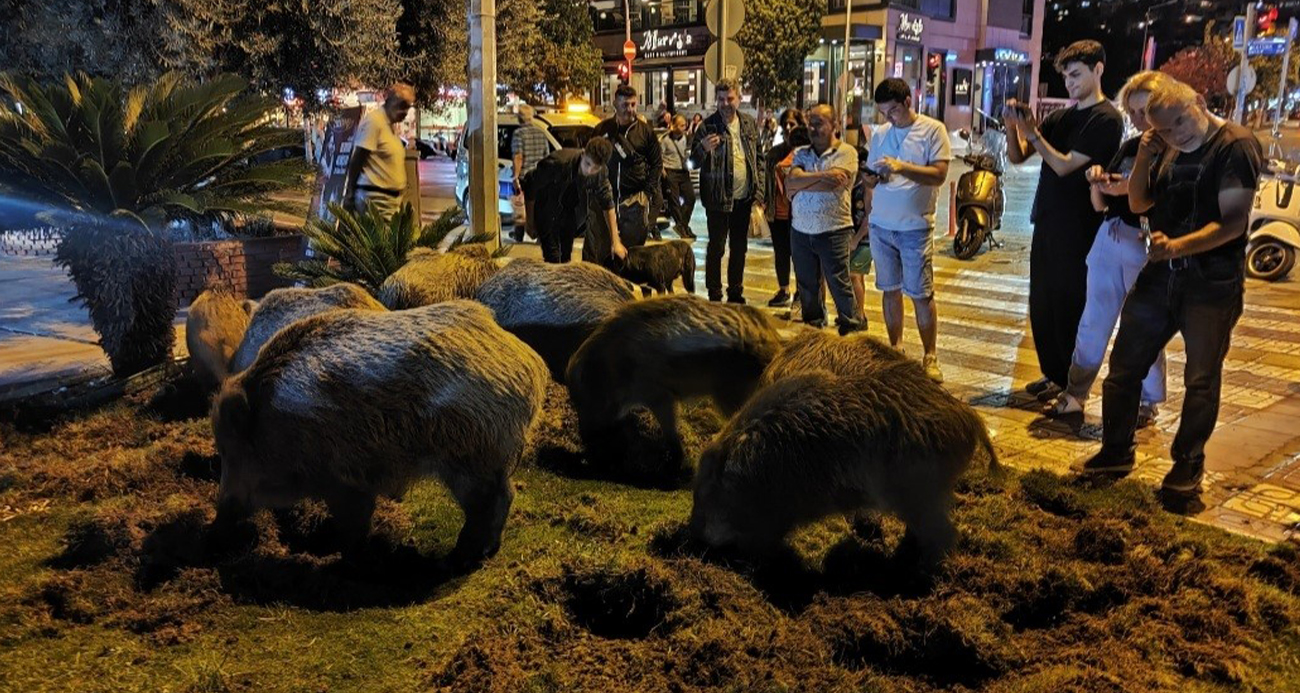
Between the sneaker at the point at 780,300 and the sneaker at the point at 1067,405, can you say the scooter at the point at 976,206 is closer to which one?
the sneaker at the point at 780,300

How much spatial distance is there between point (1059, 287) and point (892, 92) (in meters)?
1.62

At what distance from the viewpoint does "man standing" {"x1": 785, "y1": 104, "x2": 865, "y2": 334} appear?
7.29 metres

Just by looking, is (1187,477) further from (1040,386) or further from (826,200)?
(826,200)

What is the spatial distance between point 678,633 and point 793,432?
0.83m

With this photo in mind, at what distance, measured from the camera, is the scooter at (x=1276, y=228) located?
1066cm

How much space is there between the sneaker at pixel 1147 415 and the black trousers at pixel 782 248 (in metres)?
4.00

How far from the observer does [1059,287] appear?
5996mm

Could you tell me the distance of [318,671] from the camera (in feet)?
10.3

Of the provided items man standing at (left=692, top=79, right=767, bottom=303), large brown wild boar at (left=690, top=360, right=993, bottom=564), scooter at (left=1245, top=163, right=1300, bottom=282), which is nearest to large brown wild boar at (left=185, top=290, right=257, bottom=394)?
large brown wild boar at (left=690, top=360, right=993, bottom=564)

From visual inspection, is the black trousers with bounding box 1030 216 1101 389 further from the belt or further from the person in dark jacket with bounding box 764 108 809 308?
the belt

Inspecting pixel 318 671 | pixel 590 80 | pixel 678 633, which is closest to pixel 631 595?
pixel 678 633

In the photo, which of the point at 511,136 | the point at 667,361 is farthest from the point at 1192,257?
the point at 511,136

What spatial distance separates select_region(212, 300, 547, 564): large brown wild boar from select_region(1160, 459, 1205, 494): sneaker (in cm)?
304

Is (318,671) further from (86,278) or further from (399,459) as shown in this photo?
(86,278)
